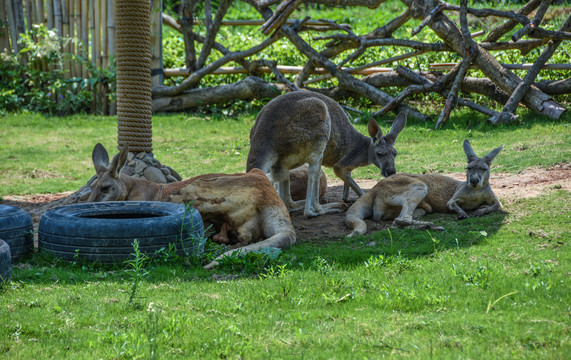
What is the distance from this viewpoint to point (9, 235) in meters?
4.36

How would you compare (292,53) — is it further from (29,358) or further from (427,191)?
(29,358)

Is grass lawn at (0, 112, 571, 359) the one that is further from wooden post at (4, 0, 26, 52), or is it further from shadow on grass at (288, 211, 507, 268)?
wooden post at (4, 0, 26, 52)

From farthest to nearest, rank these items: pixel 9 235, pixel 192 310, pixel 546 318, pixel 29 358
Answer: pixel 9 235 < pixel 192 310 < pixel 546 318 < pixel 29 358

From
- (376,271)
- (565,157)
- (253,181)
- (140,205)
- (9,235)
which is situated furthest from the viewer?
(565,157)

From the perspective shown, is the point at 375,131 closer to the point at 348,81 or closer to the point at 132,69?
the point at 132,69

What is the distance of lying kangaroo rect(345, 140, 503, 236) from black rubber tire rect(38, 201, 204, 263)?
177 centimetres

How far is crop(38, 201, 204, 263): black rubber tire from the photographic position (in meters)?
4.22

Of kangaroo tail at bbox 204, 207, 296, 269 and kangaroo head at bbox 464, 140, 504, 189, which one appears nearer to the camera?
kangaroo tail at bbox 204, 207, 296, 269

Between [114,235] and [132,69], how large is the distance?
120 inches

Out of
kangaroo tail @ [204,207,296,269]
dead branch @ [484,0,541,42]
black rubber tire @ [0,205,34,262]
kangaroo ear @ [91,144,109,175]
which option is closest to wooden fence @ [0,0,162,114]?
dead branch @ [484,0,541,42]

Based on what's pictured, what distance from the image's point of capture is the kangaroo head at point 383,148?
7.12 m

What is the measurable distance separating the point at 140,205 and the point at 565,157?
5.45 metres

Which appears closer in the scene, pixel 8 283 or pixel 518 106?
pixel 8 283

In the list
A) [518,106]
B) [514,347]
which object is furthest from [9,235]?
[518,106]
